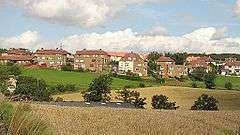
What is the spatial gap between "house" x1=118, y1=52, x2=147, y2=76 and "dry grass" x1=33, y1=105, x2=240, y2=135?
12219 cm

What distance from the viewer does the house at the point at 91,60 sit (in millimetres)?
160250

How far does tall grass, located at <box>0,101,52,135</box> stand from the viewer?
536cm

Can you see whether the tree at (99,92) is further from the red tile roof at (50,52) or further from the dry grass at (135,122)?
the red tile roof at (50,52)

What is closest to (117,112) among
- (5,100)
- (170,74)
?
(5,100)

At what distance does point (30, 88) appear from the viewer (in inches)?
2229

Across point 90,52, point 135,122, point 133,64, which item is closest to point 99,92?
point 135,122

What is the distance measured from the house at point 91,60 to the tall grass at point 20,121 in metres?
152

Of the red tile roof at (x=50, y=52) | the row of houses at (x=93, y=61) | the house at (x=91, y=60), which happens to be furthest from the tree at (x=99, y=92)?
the red tile roof at (x=50, y=52)

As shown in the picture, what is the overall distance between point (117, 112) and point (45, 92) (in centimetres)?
3393

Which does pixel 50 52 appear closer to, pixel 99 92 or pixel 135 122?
pixel 99 92

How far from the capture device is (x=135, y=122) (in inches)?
822

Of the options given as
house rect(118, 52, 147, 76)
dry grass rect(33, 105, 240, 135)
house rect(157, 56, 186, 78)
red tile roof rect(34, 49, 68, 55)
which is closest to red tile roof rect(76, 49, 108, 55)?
red tile roof rect(34, 49, 68, 55)

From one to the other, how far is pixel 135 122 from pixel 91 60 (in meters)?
142

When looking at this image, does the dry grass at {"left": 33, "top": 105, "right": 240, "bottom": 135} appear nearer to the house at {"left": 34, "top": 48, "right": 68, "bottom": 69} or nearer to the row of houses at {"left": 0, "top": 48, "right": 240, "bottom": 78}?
the row of houses at {"left": 0, "top": 48, "right": 240, "bottom": 78}
